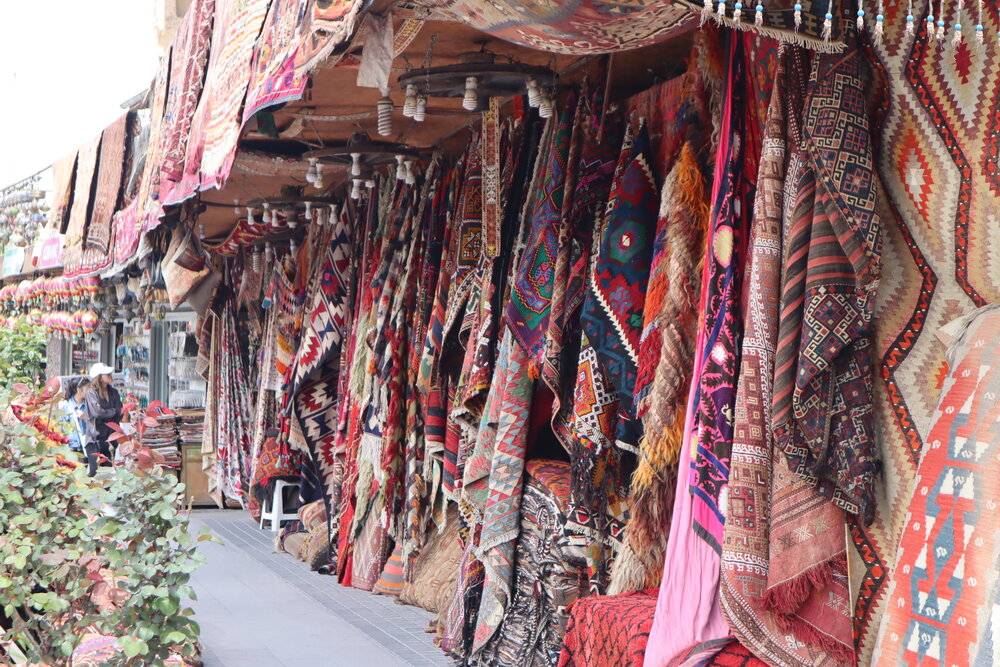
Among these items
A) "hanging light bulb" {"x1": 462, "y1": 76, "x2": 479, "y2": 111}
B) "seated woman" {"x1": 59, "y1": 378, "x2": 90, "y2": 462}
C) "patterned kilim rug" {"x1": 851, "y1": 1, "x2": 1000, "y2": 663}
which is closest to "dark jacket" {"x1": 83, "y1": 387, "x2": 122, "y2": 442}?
"seated woman" {"x1": 59, "y1": 378, "x2": 90, "y2": 462}

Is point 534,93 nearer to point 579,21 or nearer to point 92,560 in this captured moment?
point 579,21

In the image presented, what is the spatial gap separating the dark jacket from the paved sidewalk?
3.41 metres

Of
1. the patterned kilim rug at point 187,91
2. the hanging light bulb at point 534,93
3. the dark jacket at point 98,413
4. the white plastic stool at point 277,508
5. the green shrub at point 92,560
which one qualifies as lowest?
the white plastic stool at point 277,508

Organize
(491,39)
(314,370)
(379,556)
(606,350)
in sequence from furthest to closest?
(314,370) → (379,556) → (491,39) → (606,350)

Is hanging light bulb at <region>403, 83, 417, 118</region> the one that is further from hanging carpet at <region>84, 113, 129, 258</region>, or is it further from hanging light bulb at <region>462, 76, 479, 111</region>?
hanging carpet at <region>84, 113, 129, 258</region>

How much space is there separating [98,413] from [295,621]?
5.74 m

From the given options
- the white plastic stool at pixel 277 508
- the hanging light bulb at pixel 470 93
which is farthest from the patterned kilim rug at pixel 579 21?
the white plastic stool at pixel 277 508

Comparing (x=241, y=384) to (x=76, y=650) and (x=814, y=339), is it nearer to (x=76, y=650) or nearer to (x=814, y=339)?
(x=76, y=650)

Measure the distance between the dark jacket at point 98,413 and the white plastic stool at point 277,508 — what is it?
7.90 feet

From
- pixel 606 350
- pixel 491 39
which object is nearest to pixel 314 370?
pixel 491 39

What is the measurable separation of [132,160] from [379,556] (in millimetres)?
4186

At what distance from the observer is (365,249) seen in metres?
6.79

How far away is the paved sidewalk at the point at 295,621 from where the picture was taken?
511 centimetres

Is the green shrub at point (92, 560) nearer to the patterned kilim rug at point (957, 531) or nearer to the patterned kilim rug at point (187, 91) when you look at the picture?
the patterned kilim rug at point (957, 531)
